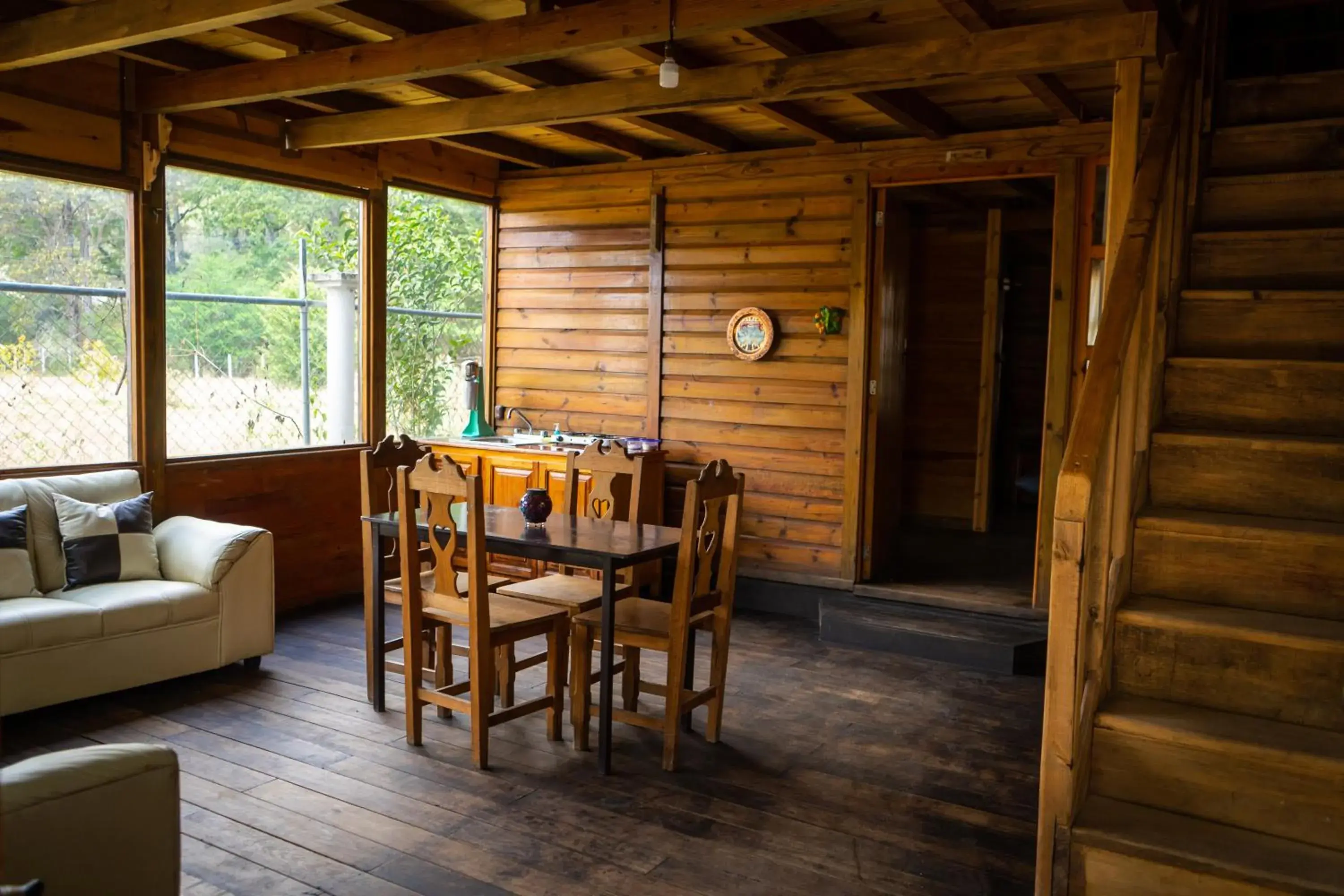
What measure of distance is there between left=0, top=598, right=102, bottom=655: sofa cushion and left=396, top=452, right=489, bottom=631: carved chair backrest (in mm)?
1364

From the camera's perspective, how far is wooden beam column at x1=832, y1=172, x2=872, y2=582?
5.81m

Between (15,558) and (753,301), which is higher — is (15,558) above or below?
below

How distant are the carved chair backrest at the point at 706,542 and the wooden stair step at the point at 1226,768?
1539mm

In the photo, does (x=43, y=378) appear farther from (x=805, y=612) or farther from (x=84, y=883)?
(x=805, y=612)

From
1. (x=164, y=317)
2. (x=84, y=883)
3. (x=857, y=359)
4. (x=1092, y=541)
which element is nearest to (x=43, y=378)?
(x=164, y=317)

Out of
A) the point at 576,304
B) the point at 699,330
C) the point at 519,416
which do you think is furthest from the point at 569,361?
the point at 699,330

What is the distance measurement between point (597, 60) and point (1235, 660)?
3.74 meters

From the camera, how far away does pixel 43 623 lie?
13.0 ft

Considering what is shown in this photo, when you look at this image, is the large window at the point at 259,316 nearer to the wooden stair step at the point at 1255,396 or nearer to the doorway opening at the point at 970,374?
the doorway opening at the point at 970,374

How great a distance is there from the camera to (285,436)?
235 inches

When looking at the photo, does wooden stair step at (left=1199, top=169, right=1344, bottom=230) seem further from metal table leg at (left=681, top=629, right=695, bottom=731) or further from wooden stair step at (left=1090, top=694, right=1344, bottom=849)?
metal table leg at (left=681, top=629, right=695, bottom=731)

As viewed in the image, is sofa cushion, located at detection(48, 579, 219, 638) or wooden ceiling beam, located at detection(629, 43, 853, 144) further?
wooden ceiling beam, located at detection(629, 43, 853, 144)

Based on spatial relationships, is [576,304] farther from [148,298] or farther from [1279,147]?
[1279,147]

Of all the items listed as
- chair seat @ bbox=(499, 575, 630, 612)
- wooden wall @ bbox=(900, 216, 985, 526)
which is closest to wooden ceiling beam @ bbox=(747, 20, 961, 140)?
chair seat @ bbox=(499, 575, 630, 612)
